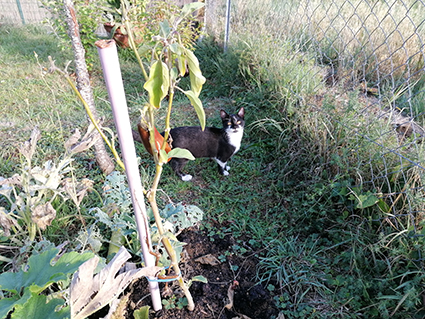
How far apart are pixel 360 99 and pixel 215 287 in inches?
85.3

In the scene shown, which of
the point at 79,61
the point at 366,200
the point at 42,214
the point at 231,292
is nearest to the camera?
the point at 42,214

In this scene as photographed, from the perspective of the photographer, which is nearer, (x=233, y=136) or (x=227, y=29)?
(x=233, y=136)

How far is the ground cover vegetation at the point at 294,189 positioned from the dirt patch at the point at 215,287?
0.04m

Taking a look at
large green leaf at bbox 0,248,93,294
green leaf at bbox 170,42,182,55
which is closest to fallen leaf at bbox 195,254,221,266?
large green leaf at bbox 0,248,93,294

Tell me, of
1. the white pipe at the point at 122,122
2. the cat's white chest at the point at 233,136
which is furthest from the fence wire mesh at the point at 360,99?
the white pipe at the point at 122,122

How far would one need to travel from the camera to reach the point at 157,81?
73 centimetres

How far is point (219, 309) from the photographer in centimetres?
145

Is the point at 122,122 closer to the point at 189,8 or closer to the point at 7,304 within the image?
the point at 189,8

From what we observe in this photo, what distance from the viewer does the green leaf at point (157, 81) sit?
719 mm

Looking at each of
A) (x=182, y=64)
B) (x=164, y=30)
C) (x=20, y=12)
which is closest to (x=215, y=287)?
(x=182, y=64)

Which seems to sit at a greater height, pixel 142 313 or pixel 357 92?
pixel 357 92

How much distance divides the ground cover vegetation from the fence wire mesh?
0.01m

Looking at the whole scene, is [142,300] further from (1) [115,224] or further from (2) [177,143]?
(2) [177,143]

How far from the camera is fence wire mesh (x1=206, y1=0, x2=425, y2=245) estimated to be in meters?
1.69
